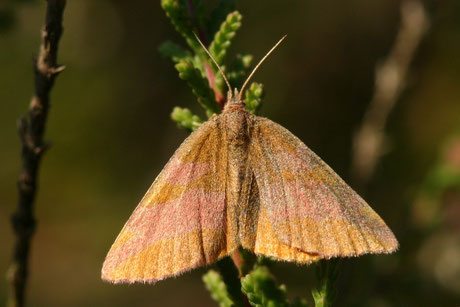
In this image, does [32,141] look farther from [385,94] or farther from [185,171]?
[385,94]

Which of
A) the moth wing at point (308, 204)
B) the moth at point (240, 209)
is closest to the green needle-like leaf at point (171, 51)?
the moth at point (240, 209)

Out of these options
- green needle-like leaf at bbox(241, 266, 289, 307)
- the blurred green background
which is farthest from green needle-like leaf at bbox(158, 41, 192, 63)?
the blurred green background

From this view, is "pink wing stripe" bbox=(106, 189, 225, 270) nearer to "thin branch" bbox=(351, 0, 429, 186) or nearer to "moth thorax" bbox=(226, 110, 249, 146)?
"moth thorax" bbox=(226, 110, 249, 146)

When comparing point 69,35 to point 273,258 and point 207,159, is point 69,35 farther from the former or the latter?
point 273,258

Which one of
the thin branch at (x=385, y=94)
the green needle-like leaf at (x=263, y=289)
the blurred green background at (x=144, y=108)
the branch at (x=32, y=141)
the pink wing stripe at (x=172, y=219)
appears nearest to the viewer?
the green needle-like leaf at (x=263, y=289)

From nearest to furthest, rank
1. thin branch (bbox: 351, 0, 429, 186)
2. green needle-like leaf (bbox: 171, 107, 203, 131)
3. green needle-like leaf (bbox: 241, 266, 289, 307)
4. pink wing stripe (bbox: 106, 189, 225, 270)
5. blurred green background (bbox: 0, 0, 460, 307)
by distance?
1. green needle-like leaf (bbox: 241, 266, 289, 307)
2. pink wing stripe (bbox: 106, 189, 225, 270)
3. green needle-like leaf (bbox: 171, 107, 203, 131)
4. thin branch (bbox: 351, 0, 429, 186)
5. blurred green background (bbox: 0, 0, 460, 307)

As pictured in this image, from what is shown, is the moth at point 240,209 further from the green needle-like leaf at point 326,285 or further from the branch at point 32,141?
the branch at point 32,141

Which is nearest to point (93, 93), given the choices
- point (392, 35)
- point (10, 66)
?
point (10, 66)
